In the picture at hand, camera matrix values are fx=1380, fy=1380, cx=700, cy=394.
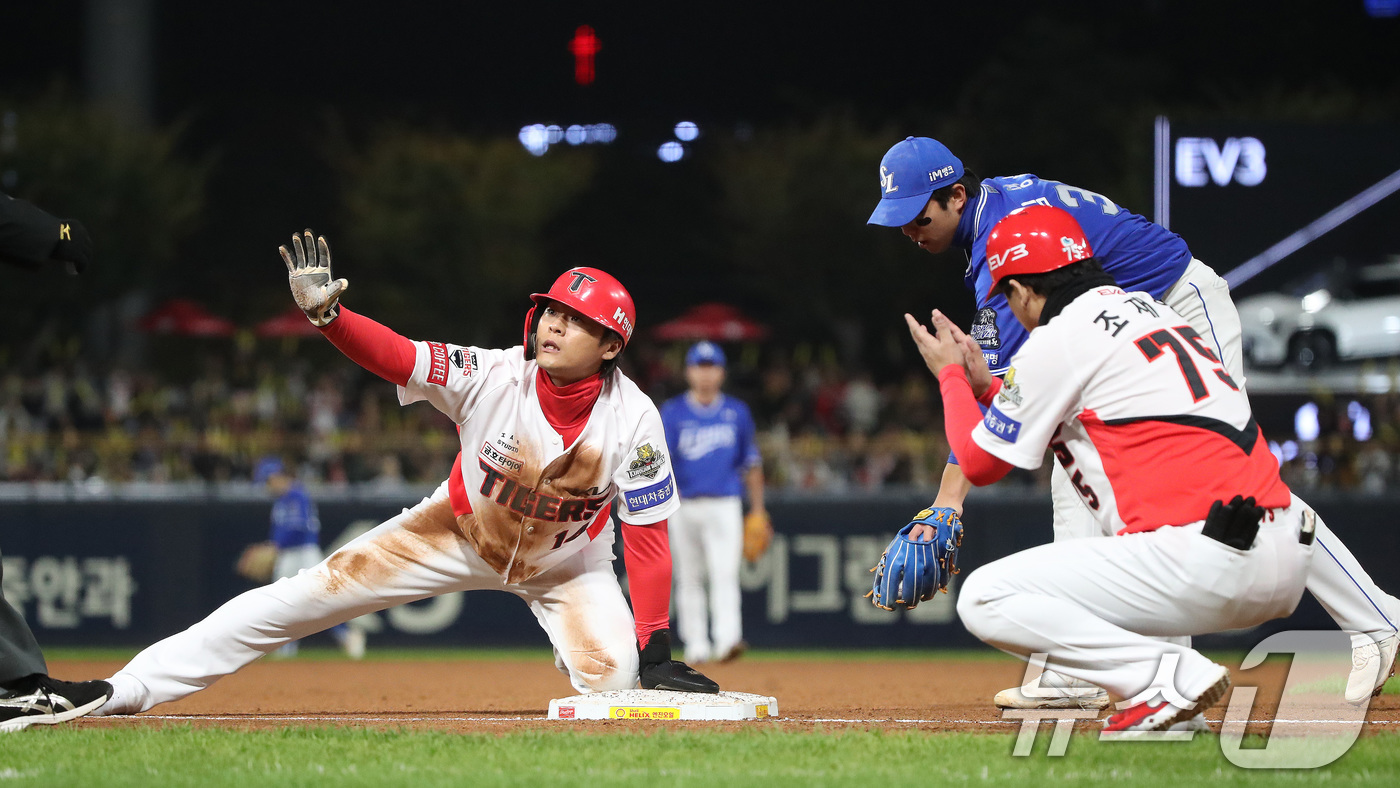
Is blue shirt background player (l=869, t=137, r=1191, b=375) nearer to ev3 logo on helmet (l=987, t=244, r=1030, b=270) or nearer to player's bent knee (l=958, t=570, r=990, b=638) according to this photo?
ev3 logo on helmet (l=987, t=244, r=1030, b=270)

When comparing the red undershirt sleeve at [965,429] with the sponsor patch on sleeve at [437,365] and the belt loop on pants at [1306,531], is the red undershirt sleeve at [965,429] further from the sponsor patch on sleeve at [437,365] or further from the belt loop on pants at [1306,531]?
the sponsor patch on sleeve at [437,365]

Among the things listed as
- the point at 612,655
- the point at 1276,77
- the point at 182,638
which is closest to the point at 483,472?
the point at 612,655

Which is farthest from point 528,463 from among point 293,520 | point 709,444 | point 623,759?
point 293,520

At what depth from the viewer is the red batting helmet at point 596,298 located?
18.4 ft

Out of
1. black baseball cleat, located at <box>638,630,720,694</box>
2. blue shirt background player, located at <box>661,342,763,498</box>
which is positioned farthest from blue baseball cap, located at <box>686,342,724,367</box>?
black baseball cleat, located at <box>638,630,720,694</box>

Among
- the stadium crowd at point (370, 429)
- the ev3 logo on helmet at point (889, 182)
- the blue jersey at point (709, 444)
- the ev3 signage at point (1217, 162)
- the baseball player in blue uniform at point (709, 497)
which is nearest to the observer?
the ev3 logo on helmet at point (889, 182)

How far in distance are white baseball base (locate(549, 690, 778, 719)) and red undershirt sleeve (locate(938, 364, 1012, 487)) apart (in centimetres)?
144

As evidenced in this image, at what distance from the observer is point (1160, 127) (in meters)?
9.63

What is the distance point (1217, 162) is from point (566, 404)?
6.00m

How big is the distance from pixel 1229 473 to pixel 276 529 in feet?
33.1

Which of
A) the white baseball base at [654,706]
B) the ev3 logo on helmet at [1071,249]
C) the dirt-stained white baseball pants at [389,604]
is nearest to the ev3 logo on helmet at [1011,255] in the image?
the ev3 logo on helmet at [1071,249]

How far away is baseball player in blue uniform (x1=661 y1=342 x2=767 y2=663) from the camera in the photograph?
10688mm

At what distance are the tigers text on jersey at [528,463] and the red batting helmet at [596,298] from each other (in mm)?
306

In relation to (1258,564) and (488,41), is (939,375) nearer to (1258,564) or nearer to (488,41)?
(1258,564)
